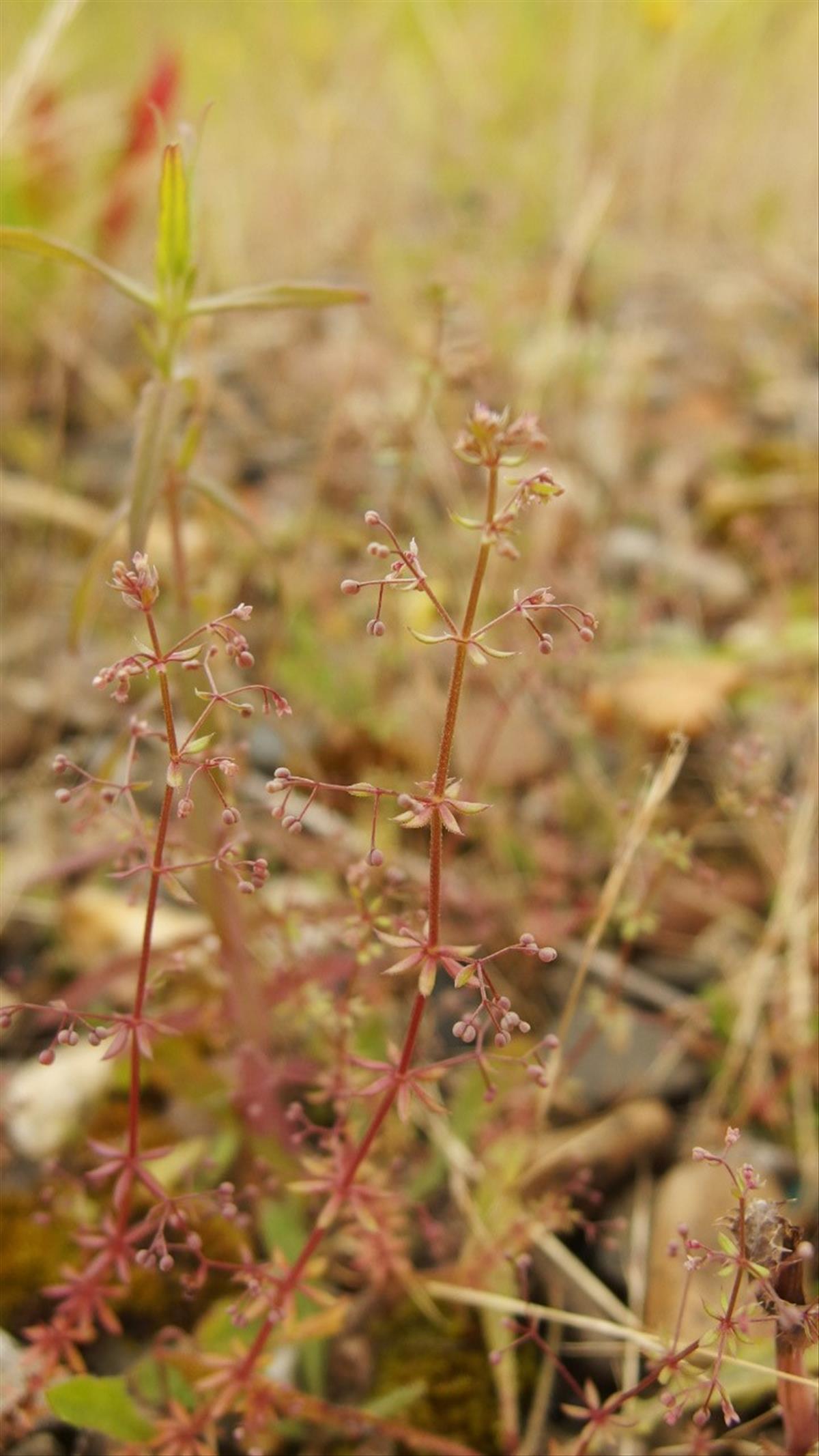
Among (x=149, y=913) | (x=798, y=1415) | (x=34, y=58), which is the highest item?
(x=34, y=58)

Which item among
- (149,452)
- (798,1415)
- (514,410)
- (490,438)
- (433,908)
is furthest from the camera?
(514,410)

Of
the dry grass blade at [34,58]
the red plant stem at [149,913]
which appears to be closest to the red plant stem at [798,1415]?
the red plant stem at [149,913]

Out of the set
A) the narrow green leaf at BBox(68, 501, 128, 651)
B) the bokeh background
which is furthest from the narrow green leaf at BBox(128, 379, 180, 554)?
the bokeh background

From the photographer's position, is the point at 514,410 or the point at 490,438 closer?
the point at 490,438

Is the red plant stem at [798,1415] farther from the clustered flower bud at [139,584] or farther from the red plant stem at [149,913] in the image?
the clustered flower bud at [139,584]

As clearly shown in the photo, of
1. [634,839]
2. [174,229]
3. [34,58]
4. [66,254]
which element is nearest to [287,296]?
[174,229]

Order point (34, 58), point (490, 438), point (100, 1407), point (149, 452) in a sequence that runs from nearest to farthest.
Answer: point (490, 438), point (100, 1407), point (149, 452), point (34, 58)

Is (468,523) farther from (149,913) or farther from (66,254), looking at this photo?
(66,254)
